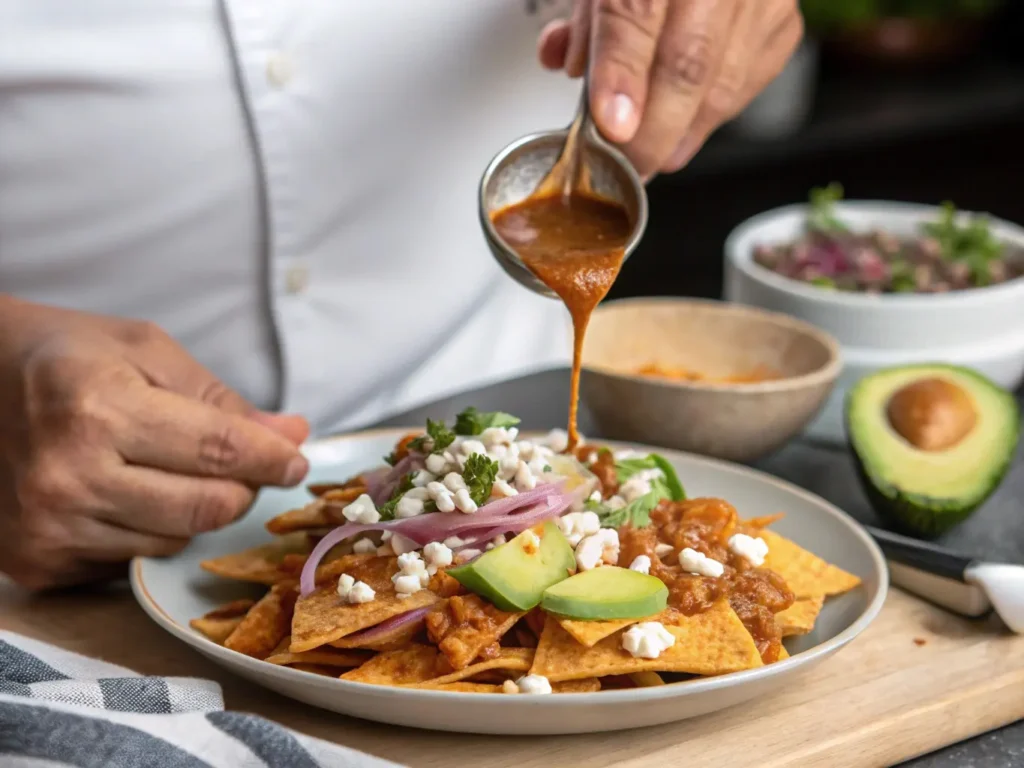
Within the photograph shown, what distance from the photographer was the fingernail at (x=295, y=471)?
5.37 feet

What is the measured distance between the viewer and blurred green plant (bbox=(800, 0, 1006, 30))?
187 inches

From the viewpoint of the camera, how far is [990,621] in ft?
5.00

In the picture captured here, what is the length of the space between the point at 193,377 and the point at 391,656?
1.82 feet

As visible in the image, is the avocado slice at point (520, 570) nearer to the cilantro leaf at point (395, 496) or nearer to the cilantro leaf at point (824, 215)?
the cilantro leaf at point (395, 496)

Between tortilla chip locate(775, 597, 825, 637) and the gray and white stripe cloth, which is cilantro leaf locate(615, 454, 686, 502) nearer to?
tortilla chip locate(775, 597, 825, 637)

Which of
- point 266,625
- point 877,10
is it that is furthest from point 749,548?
point 877,10

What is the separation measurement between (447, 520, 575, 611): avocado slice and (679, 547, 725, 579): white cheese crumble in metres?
0.13

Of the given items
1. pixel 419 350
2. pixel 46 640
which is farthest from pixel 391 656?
pixel 419 350

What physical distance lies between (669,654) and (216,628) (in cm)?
49

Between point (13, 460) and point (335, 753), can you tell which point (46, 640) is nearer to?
point (13, 460)

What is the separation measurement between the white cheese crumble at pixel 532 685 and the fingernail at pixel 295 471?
508 millimetres

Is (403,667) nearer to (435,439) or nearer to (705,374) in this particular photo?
(435,439)

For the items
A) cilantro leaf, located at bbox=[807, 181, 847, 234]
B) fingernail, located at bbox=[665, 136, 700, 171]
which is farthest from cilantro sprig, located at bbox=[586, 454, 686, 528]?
cilantro leaf, located at bbox=[807, 181, 847, 234]

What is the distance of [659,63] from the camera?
177cm
